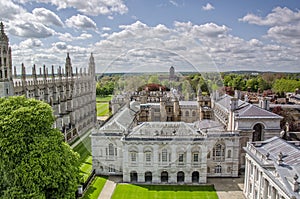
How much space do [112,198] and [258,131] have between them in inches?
815

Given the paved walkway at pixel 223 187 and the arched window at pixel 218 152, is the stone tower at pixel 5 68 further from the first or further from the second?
the arched window at pixel 218 152

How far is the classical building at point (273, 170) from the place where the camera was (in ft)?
62.3

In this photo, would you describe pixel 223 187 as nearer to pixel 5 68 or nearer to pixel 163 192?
pixel 163 192

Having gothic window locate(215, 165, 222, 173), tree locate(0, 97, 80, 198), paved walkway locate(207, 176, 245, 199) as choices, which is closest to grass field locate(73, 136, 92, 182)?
tree locate(0, 97, 80, 198)

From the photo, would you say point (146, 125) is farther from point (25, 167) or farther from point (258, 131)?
point (258, 131)

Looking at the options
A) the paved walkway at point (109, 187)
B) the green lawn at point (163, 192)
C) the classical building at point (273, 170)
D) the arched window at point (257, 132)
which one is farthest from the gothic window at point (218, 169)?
the paved walkway at point (109, 187)

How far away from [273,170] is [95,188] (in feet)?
63.2

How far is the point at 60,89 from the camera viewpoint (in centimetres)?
5203

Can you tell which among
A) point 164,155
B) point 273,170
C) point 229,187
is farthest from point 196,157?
point 273,170

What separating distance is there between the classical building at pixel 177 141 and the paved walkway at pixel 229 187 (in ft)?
3.24

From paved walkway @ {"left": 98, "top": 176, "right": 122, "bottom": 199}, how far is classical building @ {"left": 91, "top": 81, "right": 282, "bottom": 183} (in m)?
1.11

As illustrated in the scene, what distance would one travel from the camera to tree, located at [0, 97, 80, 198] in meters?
19.6

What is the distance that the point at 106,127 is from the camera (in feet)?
108

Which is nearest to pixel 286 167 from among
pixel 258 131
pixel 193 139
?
pixel 193 139
